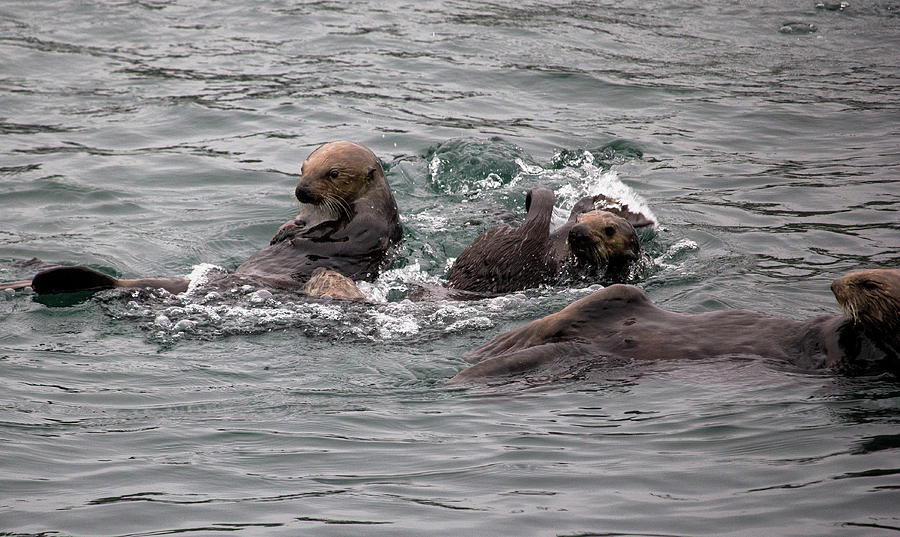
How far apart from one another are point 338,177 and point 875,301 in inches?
154

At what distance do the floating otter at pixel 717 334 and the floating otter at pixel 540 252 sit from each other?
5.72 feet

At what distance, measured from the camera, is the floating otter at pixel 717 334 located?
453 centimetres

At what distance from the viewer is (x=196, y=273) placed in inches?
270

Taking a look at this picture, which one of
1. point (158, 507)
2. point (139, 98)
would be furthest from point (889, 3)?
point (158, 507)

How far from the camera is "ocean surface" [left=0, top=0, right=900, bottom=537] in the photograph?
12.4 ft

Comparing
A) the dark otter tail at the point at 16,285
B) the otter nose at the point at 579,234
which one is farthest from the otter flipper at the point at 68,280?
the otter nose at the point at 579,234

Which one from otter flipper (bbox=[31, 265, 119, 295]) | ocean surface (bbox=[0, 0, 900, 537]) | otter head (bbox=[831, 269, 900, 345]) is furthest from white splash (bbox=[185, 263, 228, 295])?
otter head (bbox=[831, 269, 900, 345])

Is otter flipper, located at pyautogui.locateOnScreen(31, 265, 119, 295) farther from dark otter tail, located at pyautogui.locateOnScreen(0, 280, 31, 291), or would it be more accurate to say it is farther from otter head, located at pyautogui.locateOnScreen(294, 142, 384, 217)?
otter head, located at pyautogui.locateOnScreen(294, 142, 384, 217)

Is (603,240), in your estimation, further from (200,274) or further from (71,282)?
(71,282)

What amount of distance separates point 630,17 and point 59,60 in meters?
7.29

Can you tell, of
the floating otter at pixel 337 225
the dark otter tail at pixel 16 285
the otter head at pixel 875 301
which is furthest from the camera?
the floating otter at pixel 337 225

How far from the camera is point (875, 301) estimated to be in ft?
14.7

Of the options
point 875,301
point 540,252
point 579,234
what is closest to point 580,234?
point 579,234

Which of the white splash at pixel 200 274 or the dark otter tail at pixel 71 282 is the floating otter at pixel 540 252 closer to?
the white splash at pixel 200 274
